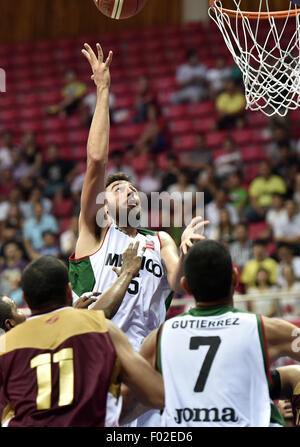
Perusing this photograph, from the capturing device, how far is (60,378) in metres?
2.97

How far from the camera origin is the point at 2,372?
3092 mm

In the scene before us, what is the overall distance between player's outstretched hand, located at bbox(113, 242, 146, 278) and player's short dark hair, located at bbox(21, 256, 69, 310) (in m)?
0.74

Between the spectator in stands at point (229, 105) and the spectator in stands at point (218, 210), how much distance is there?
215 centimetres

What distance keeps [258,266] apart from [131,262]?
206 inches

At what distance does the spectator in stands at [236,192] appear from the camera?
10430 mm

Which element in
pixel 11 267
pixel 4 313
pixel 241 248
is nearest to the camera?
pixel 4 313

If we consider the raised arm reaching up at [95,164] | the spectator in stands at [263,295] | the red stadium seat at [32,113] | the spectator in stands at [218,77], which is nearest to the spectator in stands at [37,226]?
the red stadium seat at [32,113]

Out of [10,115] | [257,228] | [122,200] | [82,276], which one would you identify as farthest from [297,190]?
[10,115]

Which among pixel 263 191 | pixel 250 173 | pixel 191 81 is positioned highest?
pixel 191 81

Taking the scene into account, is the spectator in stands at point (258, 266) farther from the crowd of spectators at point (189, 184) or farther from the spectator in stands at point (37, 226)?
the spectator in stands at point (37, 226)

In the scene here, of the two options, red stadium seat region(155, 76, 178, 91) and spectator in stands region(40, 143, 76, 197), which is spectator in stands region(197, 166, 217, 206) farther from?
red stadium seat region(155, 76, 178, 91)

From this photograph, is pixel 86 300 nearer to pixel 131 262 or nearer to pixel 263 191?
pixel 131 262

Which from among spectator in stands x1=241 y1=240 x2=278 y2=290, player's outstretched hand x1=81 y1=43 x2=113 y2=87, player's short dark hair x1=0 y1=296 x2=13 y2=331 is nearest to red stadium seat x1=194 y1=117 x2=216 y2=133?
spectator in stands x1=241 y1=240 x2=278 y2=290
